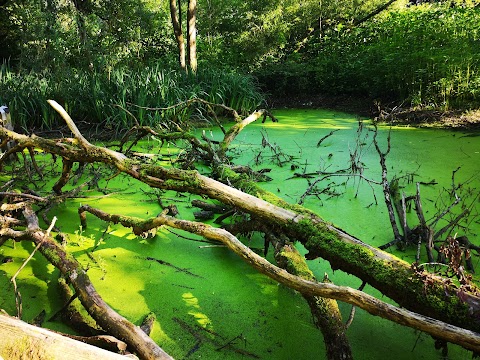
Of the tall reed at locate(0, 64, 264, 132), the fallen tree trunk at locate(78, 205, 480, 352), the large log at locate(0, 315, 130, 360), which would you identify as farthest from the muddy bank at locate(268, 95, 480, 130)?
the large log at locate(0, 315, 130, 360)

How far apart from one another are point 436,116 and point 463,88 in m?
0.42

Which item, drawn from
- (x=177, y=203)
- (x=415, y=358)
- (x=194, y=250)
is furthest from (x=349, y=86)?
(x=415, y=358)

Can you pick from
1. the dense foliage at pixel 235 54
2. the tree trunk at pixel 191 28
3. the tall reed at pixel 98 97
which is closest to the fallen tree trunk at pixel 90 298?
the dense foliage at pixel 235 54

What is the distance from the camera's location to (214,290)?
166cm

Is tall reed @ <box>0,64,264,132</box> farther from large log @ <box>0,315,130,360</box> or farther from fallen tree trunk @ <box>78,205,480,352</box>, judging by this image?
large log @ <box>0,315,130,360</box>

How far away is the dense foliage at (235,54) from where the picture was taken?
450cm

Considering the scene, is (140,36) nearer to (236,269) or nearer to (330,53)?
(330,53)

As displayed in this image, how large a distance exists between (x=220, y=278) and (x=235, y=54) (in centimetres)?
640

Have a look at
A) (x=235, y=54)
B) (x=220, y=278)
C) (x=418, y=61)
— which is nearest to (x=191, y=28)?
(x=235, y=54)

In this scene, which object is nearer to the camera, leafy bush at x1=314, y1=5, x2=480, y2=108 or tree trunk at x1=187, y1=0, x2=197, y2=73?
→ leafy bush at x1=314, y1=5, x2=480, y2=108

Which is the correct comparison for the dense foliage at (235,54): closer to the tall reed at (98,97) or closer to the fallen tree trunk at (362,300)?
the tall reed at (98,97)

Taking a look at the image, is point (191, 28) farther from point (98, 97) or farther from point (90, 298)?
point (90, 298)

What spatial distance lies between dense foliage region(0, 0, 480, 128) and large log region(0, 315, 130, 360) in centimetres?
243

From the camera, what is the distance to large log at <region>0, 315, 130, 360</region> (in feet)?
2.63
